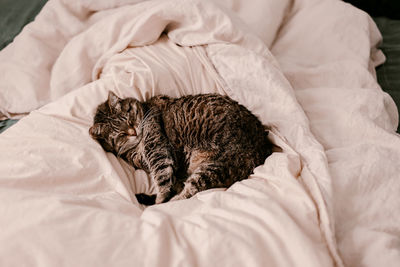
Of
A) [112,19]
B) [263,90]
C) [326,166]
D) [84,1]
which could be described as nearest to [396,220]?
[326,166]

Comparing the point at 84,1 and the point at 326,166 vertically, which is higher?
the point at 84,1

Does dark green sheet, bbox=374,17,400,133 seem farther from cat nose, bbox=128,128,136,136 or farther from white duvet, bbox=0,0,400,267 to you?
cat nose, bbox=128,128,136,136

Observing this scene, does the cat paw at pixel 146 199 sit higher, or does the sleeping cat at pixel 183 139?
the sleeping cat at pixel 183 139

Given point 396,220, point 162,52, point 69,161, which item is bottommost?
point 396,220

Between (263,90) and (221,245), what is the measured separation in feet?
2.39

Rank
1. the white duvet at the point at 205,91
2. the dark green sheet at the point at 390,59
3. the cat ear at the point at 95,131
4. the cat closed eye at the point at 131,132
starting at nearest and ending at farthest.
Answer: the white duvet at the point at 205,91 → the cat ear at the point at 95,131 → the cat closed eye at the point at 131,132 → the dark green sheet at the point at 390,59

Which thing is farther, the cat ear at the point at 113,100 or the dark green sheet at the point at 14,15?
the dark green sheet at the point at 14,15

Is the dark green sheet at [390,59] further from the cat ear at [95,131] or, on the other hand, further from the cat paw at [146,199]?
the cat ear at [95,131]

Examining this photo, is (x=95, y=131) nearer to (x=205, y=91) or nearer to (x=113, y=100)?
(x=113, y=100)

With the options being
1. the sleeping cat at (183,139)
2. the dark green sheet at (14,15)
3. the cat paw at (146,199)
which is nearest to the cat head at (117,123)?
the sleeping cat at (183,139)

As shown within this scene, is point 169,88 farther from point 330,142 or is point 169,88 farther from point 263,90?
point 330,142

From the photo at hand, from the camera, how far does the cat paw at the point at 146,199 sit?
45.6 inches

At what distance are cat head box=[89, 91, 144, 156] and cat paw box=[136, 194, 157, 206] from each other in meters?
0.23

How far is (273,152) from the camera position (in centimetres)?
123
